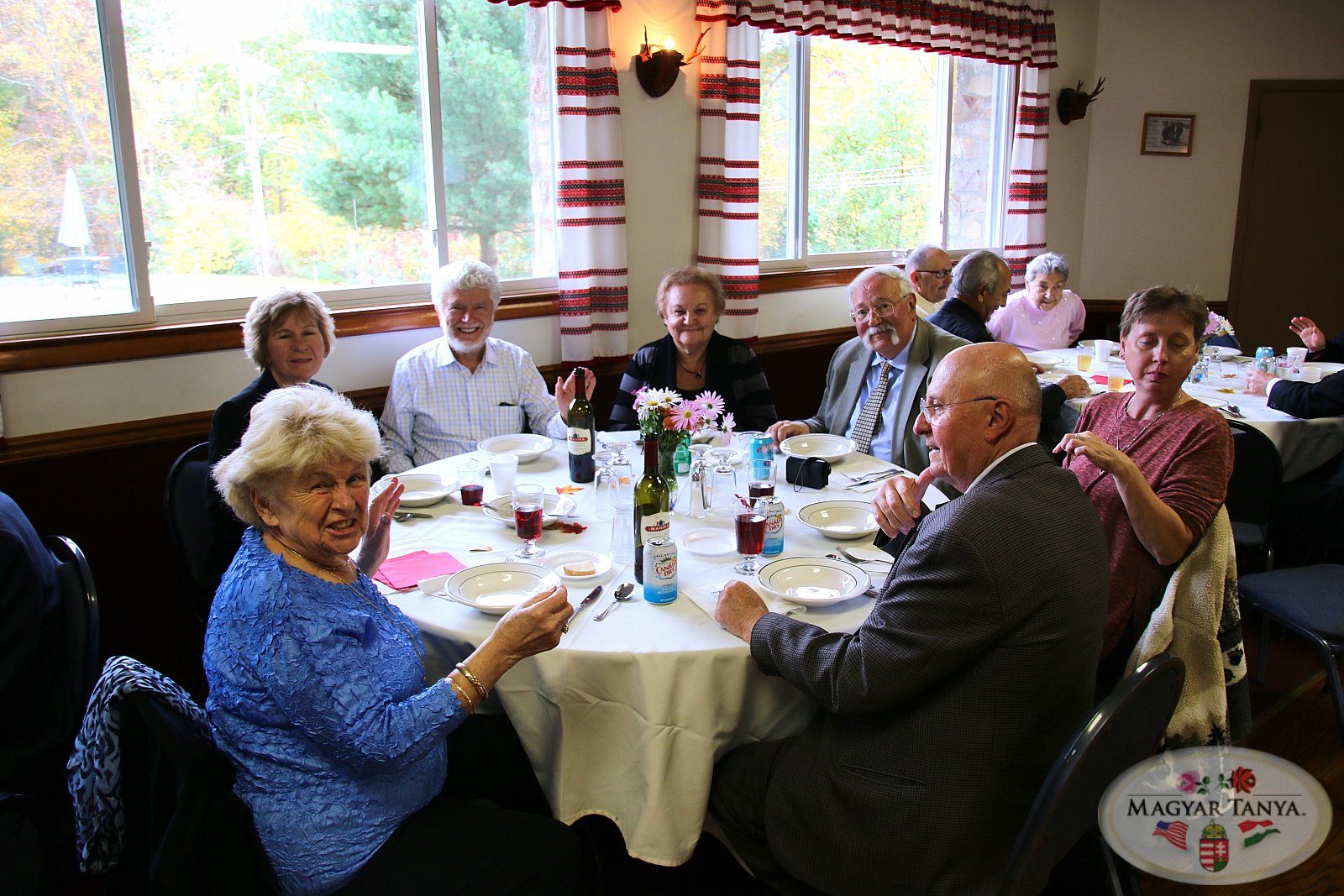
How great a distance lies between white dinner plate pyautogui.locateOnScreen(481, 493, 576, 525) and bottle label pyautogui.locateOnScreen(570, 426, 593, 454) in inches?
7.8

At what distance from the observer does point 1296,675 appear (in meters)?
3.17

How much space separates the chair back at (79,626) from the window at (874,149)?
395 centimetres

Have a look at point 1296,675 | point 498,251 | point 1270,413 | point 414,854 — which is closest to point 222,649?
point 414,854

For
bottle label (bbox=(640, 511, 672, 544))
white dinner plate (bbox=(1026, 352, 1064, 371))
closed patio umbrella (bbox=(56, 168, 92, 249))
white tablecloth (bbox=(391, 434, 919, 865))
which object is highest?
closed patio umbrella (bbox=(56, 168, 92, 249))

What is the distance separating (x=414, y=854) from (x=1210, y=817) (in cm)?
139

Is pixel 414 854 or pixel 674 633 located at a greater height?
pixel 674 633

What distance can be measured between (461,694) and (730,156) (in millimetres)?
3606

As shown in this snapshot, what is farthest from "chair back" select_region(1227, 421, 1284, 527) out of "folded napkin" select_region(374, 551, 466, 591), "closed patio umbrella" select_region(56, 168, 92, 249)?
"closed patio umbrella" select_region(56, 168, 92, 249)

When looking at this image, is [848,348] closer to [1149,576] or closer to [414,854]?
[1149,576]

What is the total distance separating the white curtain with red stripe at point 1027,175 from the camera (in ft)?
20.2

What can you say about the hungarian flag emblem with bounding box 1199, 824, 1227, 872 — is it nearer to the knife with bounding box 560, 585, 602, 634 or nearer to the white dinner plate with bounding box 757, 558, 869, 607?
the white dinner plate with bounding box 757, 558, 869, 607

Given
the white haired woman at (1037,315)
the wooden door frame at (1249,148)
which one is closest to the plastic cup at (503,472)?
the white haired woman at (1037,315)

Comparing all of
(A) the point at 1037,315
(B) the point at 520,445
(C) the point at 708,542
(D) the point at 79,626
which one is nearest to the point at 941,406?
(C) the point at 708,542

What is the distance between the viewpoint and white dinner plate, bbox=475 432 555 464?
111 inches
